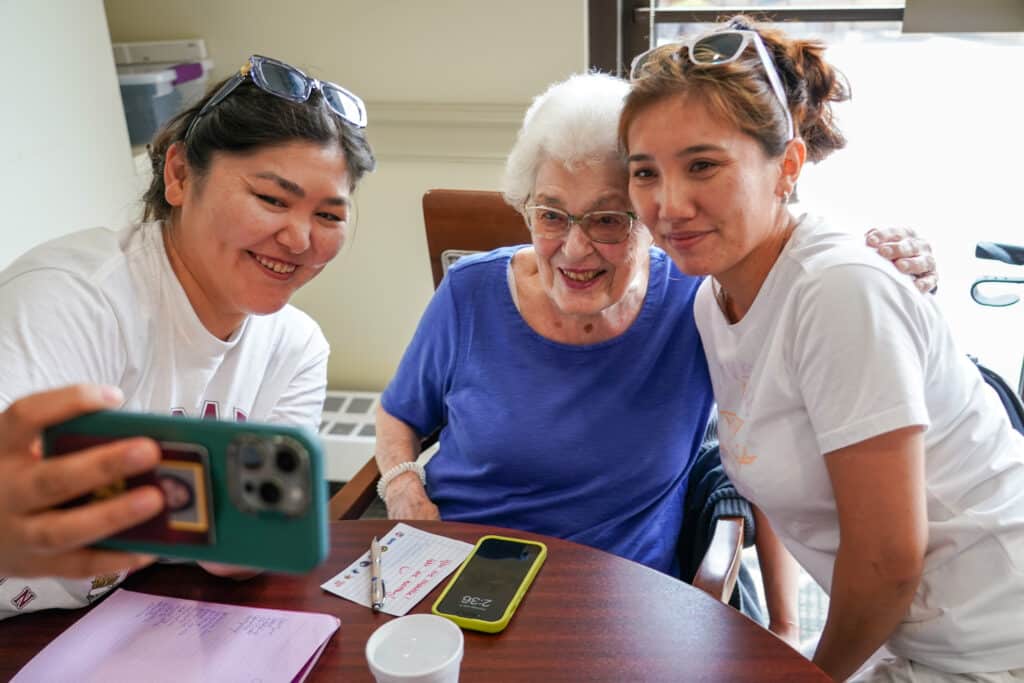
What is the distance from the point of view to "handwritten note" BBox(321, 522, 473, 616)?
3.85 feet

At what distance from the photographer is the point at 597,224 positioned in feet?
4.88

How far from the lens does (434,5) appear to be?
2.52 meters

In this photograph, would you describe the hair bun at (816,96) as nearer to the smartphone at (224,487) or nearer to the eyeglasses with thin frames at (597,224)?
the eyeglasses with thin frames at (597,224)

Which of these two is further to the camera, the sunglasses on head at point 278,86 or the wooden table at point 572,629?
the sunglasses on head at point 278,86

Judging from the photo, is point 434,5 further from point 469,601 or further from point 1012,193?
point 469,601

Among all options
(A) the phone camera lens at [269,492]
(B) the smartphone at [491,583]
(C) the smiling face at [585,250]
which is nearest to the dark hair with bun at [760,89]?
(C) the smiling face at [585,250]

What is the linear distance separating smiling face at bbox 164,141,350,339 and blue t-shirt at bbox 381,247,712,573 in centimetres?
42

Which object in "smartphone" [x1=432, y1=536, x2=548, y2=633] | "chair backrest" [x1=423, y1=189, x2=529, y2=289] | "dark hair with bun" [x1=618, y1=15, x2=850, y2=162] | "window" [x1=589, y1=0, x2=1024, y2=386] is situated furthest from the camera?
"window" [x1=589, y1=0, x2=1024, y2=386]

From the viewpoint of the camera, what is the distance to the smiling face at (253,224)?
1242 millimetres

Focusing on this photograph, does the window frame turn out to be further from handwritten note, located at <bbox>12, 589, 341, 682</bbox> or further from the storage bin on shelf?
handwritten note, located at <bbox>12, 589, 341, 682</bbox>

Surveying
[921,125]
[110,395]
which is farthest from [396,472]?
[921,125]

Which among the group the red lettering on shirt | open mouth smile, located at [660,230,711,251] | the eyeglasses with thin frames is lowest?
the red lettering on shirt

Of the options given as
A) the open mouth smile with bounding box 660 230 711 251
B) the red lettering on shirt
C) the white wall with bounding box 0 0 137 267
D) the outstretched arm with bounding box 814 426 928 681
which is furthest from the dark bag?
the white wall with bounding box 0 0 137 267

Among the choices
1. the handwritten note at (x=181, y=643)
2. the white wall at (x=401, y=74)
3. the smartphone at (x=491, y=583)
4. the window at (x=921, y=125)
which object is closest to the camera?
the handwritten note at (x=181, y=643)
